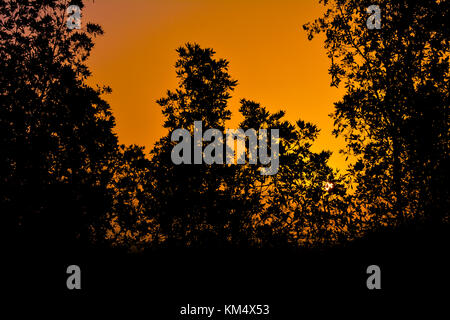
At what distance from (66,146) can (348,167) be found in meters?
14.1

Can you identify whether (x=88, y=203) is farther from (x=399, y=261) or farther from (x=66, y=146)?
(x=399, y=261)

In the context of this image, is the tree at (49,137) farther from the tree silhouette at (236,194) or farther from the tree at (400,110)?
the tree at (400,110)

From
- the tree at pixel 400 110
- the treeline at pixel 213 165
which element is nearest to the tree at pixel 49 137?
the treeline at pixel 213 165

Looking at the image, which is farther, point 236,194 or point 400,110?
point 236,194

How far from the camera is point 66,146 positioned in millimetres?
18781

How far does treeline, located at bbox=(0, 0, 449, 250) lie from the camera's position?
13.4 m

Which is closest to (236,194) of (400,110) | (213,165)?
(213,165)

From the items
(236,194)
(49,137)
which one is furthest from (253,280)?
(49,137)

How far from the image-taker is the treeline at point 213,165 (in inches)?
526

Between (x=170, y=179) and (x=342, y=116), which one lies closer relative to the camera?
(x=342, y=116)

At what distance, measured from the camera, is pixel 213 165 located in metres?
18.4

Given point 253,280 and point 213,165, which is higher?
point 213,165

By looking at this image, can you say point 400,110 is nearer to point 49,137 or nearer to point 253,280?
point 253,280
